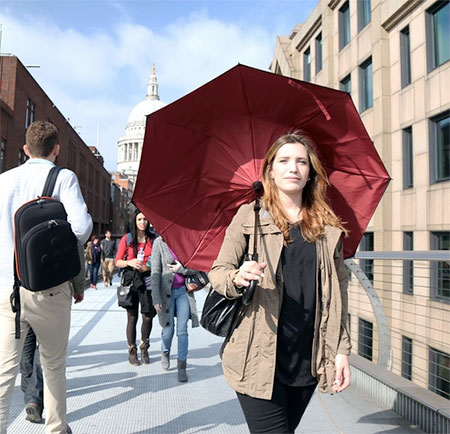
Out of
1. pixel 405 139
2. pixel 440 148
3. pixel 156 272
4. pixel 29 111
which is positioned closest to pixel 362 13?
pixel 405 139

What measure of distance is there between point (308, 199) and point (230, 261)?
57 centimetres

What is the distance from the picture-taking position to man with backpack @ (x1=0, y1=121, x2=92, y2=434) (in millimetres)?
2717

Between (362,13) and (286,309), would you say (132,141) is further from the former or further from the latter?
(286,309)

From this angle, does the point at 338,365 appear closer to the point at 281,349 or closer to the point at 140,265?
the point at 281,349

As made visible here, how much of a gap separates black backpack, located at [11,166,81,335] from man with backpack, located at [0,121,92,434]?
7 centimetres

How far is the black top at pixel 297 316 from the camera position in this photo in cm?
202

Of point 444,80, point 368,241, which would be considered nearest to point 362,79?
point 444,80

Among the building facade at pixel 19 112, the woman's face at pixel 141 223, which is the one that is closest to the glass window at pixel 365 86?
the woman's face at pixel 141 223

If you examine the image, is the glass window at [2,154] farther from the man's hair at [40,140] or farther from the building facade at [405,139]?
the man's hair at [40,140]

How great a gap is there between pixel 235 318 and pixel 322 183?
81cm

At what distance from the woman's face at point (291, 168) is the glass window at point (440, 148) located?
51.7 ft

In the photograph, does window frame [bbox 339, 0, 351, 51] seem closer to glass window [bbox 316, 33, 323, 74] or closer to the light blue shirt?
glass window [bbox 316, 33, 323, 74]

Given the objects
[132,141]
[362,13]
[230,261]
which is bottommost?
[230,261]

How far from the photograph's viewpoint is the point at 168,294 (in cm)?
545
